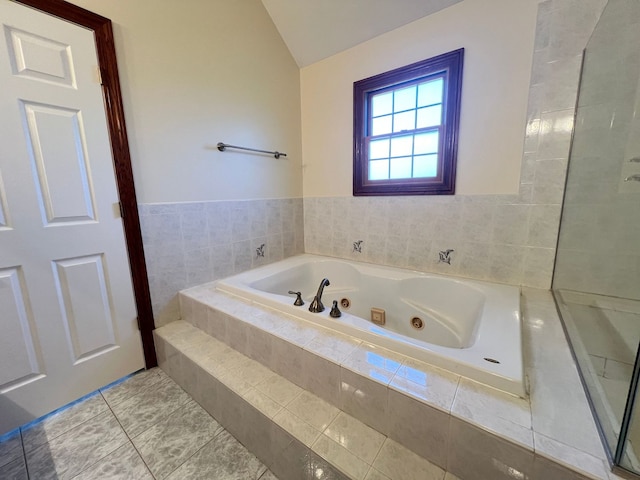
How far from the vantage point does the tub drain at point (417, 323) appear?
171 cm

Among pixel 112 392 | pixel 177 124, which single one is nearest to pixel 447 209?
pixel 177 124

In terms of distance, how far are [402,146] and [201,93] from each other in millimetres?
1532

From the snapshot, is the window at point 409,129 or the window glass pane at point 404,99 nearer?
the window at point 409,129

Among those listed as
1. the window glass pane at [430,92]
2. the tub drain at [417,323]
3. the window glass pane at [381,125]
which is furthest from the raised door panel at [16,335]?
the window glass pane at [430,92]

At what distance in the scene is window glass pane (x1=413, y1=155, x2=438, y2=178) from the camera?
1854 mm

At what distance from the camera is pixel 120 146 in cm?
140

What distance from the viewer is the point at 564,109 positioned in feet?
4.60

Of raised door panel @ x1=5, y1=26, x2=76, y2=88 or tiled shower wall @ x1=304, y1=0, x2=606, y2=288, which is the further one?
tiled shower wall @ x1=304, y1=0, x2=606, y2=288

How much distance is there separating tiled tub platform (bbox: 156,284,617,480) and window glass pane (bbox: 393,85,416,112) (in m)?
1.60

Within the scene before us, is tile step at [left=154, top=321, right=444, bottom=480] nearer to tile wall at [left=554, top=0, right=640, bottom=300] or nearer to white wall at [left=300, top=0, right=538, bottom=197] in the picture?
tile wall at [left=554, top=0, right=640, bottom=300]

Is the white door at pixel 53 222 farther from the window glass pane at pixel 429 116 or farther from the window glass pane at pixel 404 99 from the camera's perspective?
the window glass pane at pixel 429 116

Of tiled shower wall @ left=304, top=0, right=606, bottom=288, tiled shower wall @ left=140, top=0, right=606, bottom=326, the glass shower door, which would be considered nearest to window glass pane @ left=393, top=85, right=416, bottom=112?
tiled shower wall @ left=140, top=0, right=606, bottom=326

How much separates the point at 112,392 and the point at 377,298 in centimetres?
179

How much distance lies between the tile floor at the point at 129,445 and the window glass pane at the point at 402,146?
6.91ft
